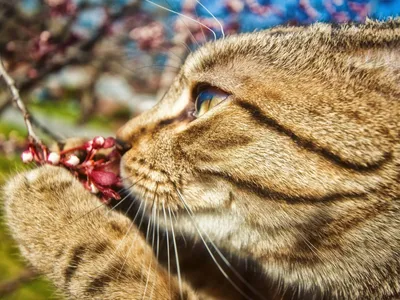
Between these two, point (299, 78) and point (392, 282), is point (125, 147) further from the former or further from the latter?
point (392, 282)

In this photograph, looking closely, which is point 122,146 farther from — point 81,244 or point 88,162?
point 81,244

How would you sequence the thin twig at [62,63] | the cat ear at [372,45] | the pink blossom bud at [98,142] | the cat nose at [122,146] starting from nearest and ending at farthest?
the cat ear at [372,45]
the pink blossom bud at [98,142]
the cat nose at [122,146]
the thin twig at [62,63]

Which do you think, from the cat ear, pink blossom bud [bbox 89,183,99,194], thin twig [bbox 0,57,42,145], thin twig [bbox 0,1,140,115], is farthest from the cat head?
thin twig [bbox 0,1,140,115]

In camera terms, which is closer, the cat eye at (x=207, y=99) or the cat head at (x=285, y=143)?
the cat head at (x=285, y=143)

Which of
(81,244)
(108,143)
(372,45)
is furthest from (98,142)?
(372,45)

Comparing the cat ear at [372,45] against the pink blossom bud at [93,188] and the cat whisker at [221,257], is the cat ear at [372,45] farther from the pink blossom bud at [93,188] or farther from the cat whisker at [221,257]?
the pink blossom bud at [93,188]

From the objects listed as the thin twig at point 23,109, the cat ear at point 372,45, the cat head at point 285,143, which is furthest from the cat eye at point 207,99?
the thin twig at point 23,109

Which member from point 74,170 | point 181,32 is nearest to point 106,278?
point 74,170
